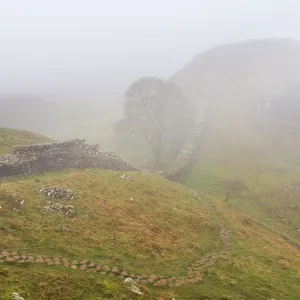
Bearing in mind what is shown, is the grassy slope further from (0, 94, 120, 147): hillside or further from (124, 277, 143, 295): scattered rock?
(0, 94, 120, 147): hillside

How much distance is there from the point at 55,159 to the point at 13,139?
12904 mm

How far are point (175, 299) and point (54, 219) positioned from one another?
11024mm

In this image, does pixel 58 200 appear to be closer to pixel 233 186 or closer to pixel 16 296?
pixel 16 296

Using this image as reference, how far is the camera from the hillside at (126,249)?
15.8 metres

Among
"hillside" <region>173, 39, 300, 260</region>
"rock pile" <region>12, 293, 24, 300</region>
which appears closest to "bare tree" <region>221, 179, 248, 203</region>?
"hillside" <region>173, 39, 300, 260</region>

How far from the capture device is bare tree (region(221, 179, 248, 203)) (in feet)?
169

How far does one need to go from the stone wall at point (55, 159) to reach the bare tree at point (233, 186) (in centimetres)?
1719

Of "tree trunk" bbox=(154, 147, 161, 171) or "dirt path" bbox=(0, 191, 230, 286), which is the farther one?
"tree trunk" bbox=(154, 147, 161, 171)

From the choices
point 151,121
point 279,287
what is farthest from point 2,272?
point 151,121

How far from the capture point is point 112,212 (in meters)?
27.4

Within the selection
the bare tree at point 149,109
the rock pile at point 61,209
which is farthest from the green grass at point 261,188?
the rock pile at point 61,209

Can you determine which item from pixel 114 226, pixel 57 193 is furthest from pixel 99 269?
pixel 57 193

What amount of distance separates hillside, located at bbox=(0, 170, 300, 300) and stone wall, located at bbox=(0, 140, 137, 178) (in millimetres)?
2001

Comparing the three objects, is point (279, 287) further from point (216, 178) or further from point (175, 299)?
point (216, 178)
